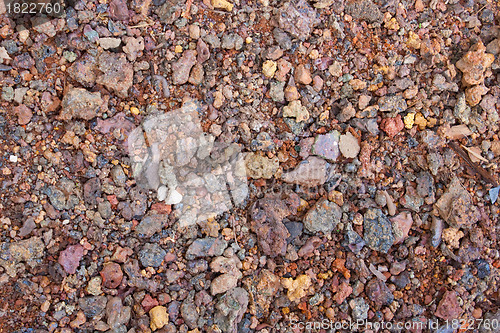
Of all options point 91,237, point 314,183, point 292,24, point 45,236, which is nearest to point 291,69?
point 292,24

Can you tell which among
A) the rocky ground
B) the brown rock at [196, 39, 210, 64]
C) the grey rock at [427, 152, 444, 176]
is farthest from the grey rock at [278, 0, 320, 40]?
the grey rock at [427, 152, 444, 176]

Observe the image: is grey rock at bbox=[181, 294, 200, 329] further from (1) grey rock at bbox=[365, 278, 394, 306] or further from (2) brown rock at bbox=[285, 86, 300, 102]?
(2) brown rock at bbox=[285, 86, 300, 102]

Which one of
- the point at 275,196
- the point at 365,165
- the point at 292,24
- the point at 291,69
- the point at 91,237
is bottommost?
the point at 91,237

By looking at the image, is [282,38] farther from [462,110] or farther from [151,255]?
[151,255]

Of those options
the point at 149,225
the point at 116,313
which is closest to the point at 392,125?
the point at 149,225

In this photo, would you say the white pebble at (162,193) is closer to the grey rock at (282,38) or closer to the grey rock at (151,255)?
the grey rock at (151,255)

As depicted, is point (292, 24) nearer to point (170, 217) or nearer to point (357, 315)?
point (170, 217)
